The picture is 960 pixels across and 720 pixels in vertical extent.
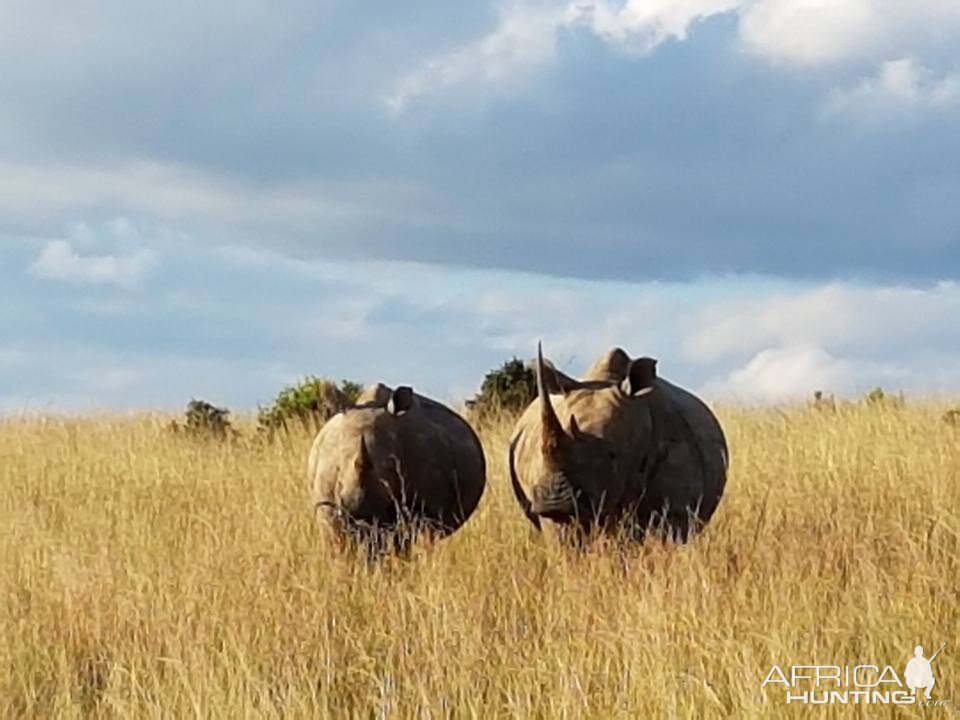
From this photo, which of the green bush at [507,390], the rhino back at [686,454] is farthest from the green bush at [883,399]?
the rhino back at [686,454]

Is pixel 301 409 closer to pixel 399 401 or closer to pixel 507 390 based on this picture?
pixel 507 390

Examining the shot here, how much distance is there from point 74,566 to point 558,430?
10.3 feet

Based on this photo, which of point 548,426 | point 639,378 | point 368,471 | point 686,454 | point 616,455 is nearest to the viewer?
point 548,426

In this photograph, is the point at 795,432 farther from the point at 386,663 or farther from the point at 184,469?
the point at 386,663

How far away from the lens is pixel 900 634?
577cm

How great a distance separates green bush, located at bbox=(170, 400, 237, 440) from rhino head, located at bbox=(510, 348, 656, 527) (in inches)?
345

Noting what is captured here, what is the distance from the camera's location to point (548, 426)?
6484mm

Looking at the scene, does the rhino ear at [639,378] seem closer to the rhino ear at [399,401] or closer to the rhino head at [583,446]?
the rhino head at [583,446]

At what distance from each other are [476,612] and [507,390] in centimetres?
935

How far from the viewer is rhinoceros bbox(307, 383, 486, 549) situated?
7.16 m

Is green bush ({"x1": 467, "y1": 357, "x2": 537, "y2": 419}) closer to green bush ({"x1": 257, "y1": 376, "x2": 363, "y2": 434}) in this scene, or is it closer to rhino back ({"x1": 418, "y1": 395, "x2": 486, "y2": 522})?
green bush ({"x1": 257, "y1": 376, "x2": 363, "y2": 434})

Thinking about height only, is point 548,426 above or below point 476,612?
above

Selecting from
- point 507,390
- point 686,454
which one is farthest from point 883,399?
point 686,454

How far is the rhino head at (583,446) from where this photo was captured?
21.6ft
